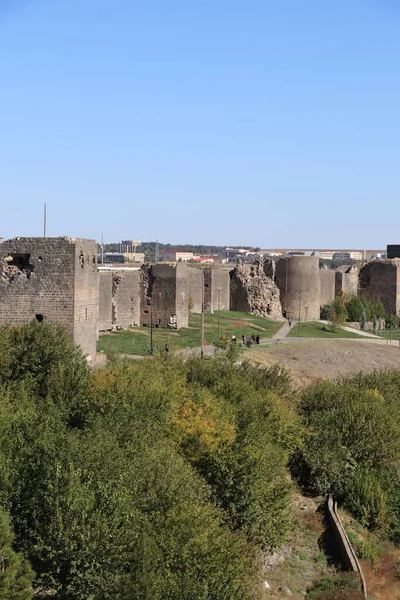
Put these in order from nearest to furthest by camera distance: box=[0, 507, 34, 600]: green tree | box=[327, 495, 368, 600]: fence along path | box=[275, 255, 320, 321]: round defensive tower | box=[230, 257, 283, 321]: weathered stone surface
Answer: box=[0, 507, 34, 600]: green tree → box=[327, 495, 368, 600]: fence along path → box=[230, 257, 283, 321]: weathered stone surface → box=[275, 255, 320, 321]: round defensive tower

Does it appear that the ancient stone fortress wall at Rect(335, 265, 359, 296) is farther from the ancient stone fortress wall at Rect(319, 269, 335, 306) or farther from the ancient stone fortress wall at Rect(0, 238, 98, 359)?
the ancient stone fortress wall at Rect(0, 238, 98, 359)

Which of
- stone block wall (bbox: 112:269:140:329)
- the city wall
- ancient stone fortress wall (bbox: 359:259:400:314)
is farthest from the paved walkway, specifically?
ancient stone fortress wall (bbox: 359:259:400:314)

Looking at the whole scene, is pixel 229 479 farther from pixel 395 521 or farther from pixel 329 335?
pixel 329 335

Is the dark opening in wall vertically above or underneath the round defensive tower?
above

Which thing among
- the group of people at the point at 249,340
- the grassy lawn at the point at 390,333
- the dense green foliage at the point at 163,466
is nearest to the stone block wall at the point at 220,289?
the group of people at the point at 249,340

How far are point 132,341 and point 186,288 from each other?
7.62 m

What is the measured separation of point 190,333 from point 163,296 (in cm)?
231

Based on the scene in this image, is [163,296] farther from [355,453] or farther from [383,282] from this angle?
[383,282]

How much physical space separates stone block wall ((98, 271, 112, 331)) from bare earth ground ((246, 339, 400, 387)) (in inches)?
229

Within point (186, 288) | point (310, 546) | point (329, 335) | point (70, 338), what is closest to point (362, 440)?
point (310, 546)

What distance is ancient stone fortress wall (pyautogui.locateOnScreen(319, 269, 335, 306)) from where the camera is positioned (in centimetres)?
6384

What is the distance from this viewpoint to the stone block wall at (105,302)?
38.0 m

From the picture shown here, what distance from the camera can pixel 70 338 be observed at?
928 inches

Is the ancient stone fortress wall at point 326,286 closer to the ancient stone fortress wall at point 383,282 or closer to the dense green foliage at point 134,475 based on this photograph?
the ancient stone fortress wall at point 383,282
